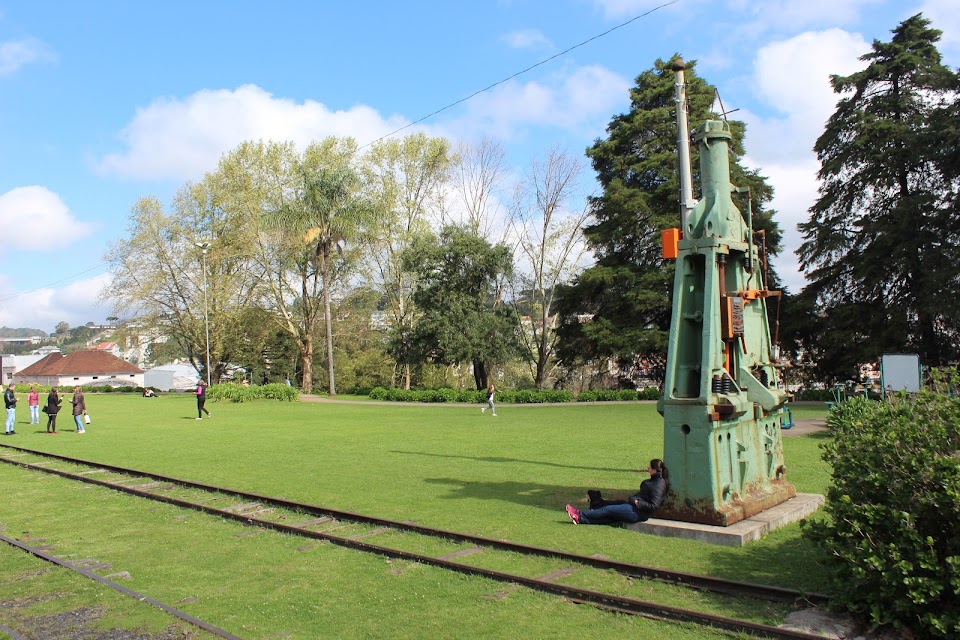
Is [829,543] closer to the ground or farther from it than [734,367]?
closer to the ground

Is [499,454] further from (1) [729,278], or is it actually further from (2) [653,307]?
(2) [653,307]

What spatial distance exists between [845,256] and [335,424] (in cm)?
2745

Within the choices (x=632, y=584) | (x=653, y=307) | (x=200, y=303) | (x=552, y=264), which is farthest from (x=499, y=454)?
(x=200, y=303)

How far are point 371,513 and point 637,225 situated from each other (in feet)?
106

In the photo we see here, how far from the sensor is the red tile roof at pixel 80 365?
304 ft

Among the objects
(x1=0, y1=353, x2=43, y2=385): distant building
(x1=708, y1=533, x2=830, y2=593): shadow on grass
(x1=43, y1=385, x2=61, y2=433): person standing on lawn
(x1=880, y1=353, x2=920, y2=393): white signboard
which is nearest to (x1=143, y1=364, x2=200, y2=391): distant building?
(x1=0, y1=353, x2=43, y2=385): distant building

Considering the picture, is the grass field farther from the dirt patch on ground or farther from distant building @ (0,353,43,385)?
distant building @ (0,353,43,385)

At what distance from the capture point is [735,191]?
422 inches

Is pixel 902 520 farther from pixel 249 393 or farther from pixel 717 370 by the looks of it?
pixel 249 393

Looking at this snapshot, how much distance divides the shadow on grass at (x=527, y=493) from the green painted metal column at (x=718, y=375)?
2.42 metres

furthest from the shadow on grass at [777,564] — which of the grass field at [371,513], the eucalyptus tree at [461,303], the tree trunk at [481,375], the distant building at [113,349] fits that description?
the distant building at [113,349]

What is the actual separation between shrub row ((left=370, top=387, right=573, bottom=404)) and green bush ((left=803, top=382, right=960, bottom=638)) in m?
31.8

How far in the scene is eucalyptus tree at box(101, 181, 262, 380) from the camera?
58.0 metres

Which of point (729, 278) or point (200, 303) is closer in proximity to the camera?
point (729, 278)
